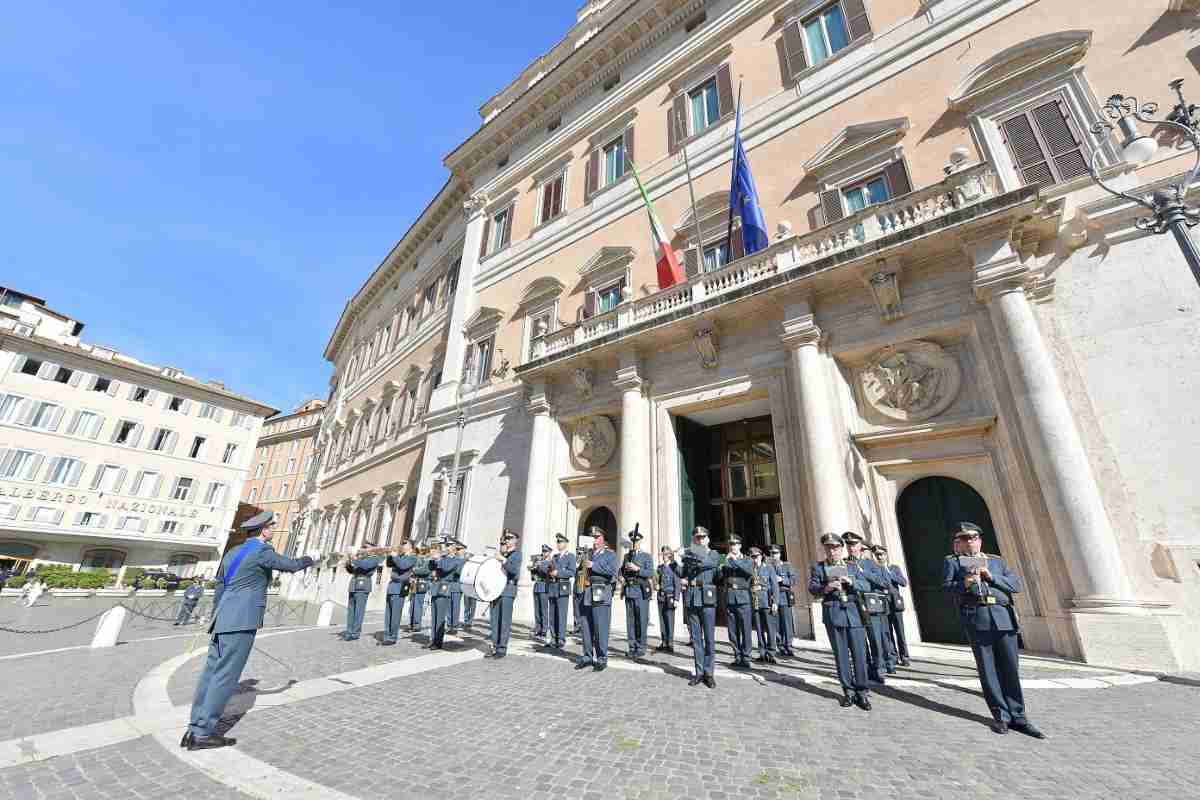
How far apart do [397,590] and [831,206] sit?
12648 millimetres

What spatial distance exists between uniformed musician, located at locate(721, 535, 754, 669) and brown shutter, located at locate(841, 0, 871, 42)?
14.0 metres

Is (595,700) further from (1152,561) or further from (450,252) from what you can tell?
(450,252)

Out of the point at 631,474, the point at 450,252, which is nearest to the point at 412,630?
the point at 631,474

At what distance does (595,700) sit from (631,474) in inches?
268

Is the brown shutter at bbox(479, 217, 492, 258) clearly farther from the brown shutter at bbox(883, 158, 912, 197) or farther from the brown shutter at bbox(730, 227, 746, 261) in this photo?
the brown shutter at bbox(883, 158, 912, 197)

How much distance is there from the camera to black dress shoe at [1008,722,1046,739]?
3.94 m

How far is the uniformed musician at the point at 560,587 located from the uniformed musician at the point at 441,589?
1703 millimetres

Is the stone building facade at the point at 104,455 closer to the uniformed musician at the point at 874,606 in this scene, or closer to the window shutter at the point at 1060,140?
the uniformed musician at the point at 874,606

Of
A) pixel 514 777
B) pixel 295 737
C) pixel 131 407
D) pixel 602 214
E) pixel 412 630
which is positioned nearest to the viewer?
pixel 514 777

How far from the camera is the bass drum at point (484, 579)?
23.6 feet

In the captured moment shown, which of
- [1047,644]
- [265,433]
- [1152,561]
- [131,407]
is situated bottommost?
[1047,644]

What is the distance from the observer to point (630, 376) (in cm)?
1243

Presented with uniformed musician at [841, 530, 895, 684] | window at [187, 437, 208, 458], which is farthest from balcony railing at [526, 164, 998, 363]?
window at [187, 437, 208, 458]

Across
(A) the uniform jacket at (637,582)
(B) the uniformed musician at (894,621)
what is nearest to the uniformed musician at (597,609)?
(A) the uniform jacket at (637,582)
